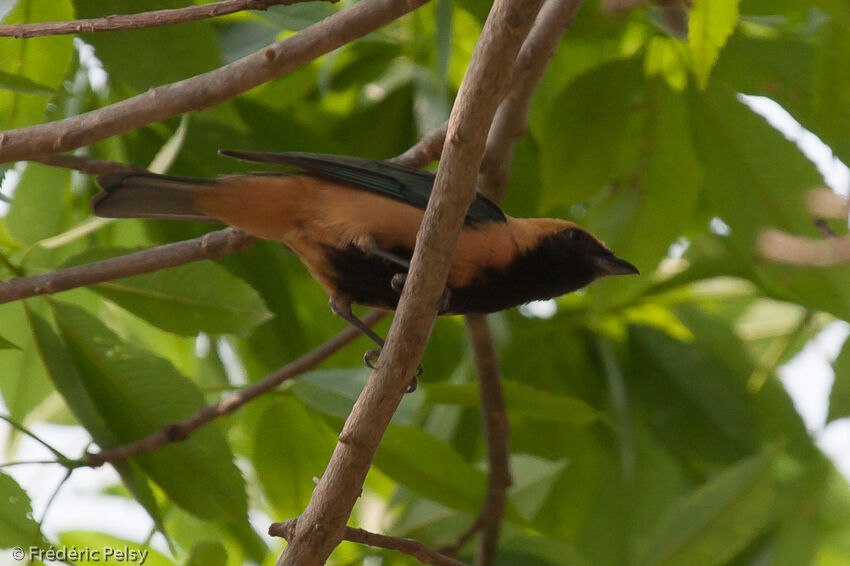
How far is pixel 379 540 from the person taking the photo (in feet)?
8.12

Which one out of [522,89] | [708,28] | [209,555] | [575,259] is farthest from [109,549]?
[708,28]

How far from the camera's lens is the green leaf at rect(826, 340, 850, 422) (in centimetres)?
351

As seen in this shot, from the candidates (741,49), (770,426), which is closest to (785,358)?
(770,426)

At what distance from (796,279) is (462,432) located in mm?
1975

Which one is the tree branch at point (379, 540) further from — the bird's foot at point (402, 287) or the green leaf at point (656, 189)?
the green leaf at point (656, 189)

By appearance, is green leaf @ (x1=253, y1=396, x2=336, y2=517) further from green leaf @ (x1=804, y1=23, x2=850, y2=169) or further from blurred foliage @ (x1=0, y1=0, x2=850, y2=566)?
green leaf @ (x1=804, y1=23, x2=850, y2=169)

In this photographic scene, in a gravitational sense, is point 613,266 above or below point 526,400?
above

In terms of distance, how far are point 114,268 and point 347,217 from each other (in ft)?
2.69

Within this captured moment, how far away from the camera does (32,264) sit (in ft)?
10.8

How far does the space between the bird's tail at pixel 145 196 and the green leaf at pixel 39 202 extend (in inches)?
23.6

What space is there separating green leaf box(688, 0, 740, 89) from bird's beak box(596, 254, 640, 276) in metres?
1.05

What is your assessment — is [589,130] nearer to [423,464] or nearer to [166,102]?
[423,464]

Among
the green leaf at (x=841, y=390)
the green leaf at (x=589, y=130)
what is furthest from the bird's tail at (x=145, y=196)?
the green leaf at (x=841, y=390)

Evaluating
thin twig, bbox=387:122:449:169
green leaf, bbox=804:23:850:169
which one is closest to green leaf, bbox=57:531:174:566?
thin twig, bbox=387:122:449:169
